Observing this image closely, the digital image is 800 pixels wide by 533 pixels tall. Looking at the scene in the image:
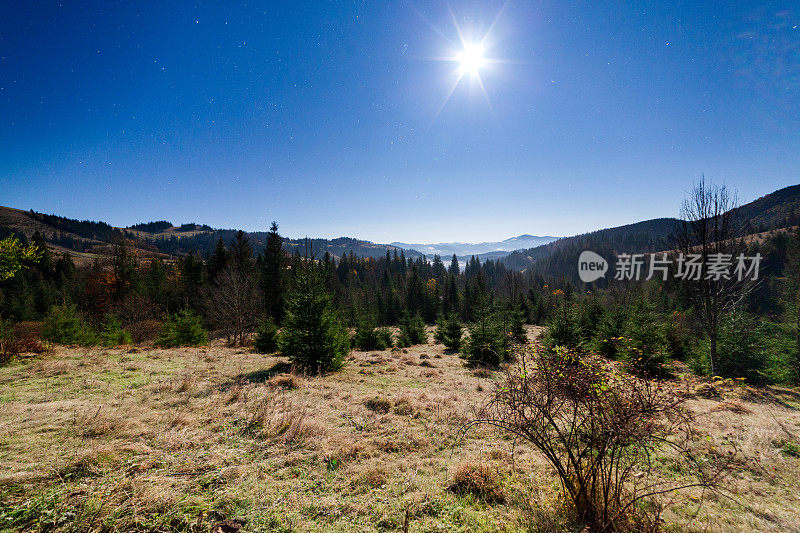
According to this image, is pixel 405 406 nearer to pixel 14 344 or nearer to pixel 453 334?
pixel 14 344

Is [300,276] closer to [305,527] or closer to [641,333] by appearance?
[305,527]

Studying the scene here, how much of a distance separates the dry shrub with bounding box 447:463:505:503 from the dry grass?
2cm

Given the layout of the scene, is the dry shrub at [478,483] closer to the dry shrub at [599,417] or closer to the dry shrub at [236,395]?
the dry shrub at [599,417]

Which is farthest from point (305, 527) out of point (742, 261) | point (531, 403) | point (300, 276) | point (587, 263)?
point (587, 263)

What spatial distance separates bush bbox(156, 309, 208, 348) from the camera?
18.8 meters

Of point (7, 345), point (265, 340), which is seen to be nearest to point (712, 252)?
point (265, 340)

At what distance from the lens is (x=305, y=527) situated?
154 inches

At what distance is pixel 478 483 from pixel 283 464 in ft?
12.8

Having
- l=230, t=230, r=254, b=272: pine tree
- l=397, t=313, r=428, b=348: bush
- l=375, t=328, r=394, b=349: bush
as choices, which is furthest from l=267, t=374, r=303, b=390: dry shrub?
l=230, t=230, r=254, b=272: pine tree

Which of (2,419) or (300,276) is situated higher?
(300,276)

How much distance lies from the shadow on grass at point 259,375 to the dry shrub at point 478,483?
28.6 feet

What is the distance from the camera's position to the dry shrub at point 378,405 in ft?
28.2

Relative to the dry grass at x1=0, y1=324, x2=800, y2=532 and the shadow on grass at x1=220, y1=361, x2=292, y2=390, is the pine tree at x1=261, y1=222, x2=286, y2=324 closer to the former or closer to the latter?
the shadow on grass at x1=220, y1=361, x2=292, y2=390

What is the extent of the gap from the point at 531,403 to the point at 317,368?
12.0m
